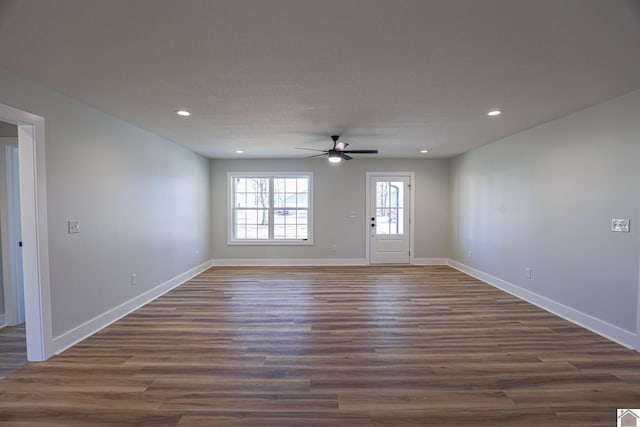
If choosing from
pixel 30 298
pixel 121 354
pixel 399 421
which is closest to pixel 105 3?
pixel 30 298

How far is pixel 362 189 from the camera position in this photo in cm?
679

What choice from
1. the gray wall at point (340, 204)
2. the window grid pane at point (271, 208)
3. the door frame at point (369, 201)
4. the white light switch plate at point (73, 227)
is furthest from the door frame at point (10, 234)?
the door frame at point (369, 201)

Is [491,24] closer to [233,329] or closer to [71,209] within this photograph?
[233,329]

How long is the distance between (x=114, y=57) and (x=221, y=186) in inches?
186

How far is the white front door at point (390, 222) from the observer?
22.5ft

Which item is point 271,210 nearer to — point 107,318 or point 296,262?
point 296,262

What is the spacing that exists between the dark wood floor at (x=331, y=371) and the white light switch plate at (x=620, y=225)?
3.63 ft

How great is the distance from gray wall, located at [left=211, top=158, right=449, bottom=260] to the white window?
179 millimetres

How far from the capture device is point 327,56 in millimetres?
2139

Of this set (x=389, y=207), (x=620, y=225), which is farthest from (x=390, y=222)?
(x=620, y=225)

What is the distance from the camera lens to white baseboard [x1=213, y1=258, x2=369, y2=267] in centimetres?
682

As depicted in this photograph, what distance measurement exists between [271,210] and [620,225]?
18.5 feet

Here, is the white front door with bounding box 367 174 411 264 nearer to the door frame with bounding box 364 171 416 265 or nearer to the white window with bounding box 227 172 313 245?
the door frame with bounding box 364 171 416 265

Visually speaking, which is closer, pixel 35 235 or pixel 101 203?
pixel 35 235
